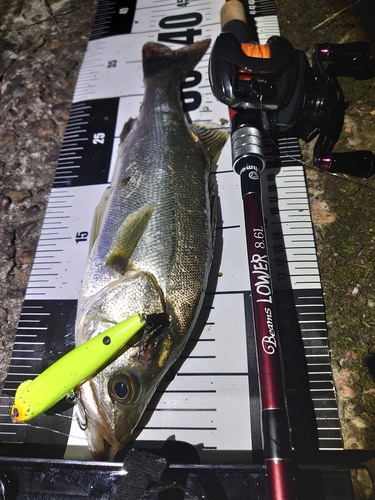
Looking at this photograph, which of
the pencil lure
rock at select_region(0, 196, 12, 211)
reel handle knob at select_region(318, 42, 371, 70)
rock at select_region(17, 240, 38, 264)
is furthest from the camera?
rock at select_region(0, 196, 12, 211)

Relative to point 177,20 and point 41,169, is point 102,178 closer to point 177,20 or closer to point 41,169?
point 41,169

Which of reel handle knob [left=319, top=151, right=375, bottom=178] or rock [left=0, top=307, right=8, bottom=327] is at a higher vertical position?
reel handle knob [left=319, top=151, right=375, bottom=178]

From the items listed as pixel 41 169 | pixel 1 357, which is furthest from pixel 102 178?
pixel 1 357

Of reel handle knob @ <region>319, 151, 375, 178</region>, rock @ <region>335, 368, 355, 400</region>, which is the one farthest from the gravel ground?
reel handle knob @ <region>319, 151, 375, 178</region>

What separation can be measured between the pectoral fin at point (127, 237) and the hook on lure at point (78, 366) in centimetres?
38

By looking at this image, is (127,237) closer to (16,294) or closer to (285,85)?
(16,294)

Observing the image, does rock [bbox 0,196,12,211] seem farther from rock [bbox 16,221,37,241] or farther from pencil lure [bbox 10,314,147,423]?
pencil lure [bbox 10,314,147,423]

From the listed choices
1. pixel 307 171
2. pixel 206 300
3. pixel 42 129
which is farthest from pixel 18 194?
pixel 307 171

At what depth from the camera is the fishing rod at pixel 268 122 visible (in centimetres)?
163

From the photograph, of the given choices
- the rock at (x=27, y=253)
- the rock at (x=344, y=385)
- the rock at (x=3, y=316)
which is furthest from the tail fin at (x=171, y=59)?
the rock at (x=344, y=385)

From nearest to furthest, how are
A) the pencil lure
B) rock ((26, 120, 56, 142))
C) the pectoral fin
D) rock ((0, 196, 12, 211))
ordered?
the pencil lure < the pectoral fin < rock ((0, 196, 12, 211)) < rock ((26, 120, 56, 142))

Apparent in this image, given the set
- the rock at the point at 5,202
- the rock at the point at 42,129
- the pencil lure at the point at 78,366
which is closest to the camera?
the pencil lure at the point at 78,366

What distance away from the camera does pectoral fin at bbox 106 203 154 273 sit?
1.88 meters

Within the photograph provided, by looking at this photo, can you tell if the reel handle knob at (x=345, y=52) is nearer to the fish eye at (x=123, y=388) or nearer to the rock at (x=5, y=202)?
the fish eye at (x=123, y=388)
